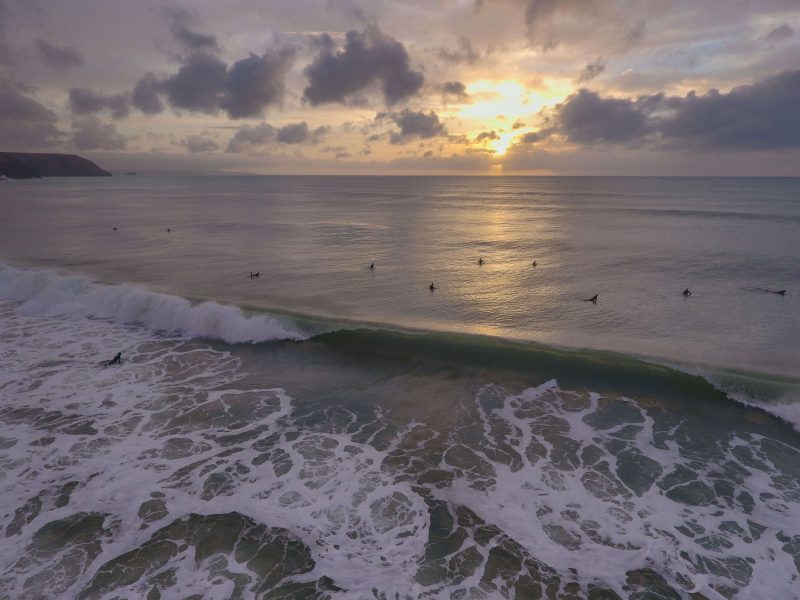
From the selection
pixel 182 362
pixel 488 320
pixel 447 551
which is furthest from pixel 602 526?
pixel 182 362

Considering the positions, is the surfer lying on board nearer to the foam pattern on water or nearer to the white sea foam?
the white sea foam

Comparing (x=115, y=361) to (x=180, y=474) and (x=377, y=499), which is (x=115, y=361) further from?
(x=377, y=499)

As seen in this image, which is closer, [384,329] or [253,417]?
[253,417]

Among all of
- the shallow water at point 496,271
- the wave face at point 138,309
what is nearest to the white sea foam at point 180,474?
the wave face at point 138,309

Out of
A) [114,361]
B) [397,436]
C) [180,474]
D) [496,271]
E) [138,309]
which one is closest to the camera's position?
[180,474]

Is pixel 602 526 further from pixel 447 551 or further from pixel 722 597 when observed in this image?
pixel 447 551

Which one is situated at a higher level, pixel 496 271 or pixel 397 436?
pixel 397 436

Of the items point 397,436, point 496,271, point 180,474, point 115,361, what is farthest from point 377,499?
point 496,271

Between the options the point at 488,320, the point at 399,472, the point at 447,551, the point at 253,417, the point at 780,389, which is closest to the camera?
the point at 447,551
